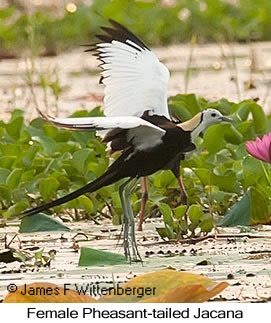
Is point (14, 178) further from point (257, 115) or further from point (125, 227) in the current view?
point (257, 115)

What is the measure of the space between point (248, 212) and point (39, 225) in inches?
32.2

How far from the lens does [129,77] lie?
472cm

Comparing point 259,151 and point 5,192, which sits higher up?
point 259,151

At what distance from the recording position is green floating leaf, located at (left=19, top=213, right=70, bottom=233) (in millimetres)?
4973

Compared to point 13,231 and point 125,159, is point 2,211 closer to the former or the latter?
point 13,231

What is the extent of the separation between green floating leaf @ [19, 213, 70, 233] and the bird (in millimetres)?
390

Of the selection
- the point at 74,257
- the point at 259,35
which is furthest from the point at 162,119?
the point at 259,35

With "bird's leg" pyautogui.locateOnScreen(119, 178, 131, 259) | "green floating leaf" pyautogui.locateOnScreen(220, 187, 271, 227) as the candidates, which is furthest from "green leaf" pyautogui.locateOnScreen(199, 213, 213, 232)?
"bird's leg" pyautogui.locateOnScreen(119, 178, 131, 259)

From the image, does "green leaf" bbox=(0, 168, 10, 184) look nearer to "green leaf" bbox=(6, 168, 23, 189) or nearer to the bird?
"green leaf" bbox=(6, 168, 23, 189)

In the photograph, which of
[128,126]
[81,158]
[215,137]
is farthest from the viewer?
[215,137]

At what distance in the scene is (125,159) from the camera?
4.34 m

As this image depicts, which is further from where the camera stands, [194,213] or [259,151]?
[194,213]

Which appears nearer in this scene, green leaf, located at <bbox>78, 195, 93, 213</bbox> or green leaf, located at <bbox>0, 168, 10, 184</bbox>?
green leaf, located at <bbox>78, 195, 93, 213</bbox>

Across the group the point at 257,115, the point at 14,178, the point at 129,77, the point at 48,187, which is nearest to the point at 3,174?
the point at 14,178
